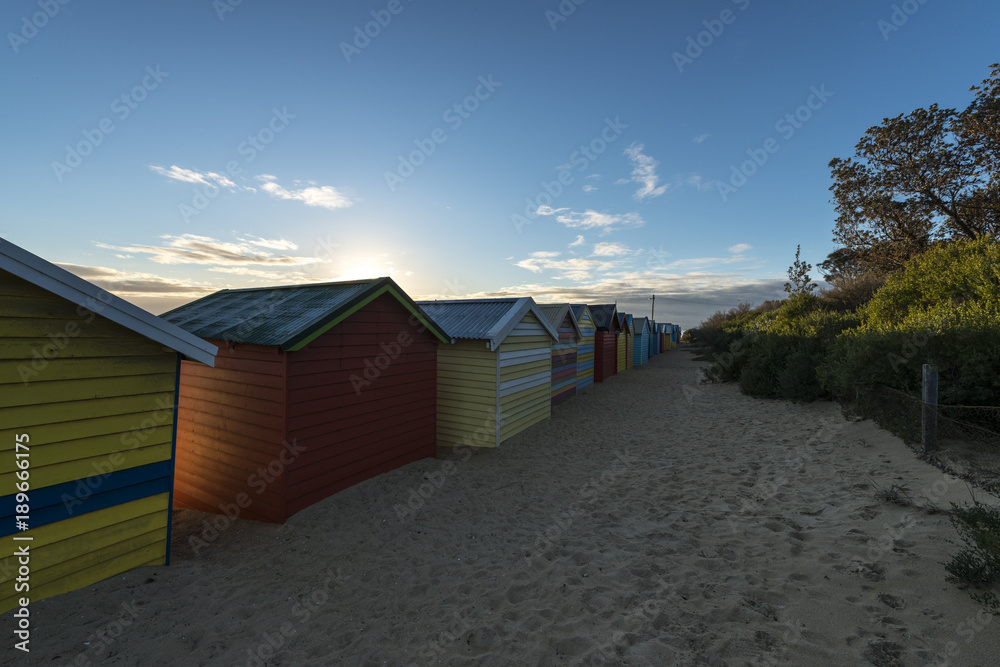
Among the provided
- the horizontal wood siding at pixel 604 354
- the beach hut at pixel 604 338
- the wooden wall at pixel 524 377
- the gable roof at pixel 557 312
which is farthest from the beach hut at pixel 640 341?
the wooden wall at pixel 524 377

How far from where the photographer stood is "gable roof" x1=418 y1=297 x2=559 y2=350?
960 cm

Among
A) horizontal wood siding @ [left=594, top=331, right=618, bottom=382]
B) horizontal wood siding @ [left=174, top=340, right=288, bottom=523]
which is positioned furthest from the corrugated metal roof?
horizontal wood siding @ [left=594, top=331, right=618, bottom=382]

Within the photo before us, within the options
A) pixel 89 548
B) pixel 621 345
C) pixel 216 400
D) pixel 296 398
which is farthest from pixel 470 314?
pixel 621 345

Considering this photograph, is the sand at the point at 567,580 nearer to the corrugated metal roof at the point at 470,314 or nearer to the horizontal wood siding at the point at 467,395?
the horizontal wood siding at the point at 467,395

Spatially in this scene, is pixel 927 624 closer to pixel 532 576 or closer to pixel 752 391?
pixel 532 576

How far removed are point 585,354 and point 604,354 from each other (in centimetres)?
370

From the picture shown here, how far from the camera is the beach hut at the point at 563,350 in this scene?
15.1 m

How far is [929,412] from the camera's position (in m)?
6.56

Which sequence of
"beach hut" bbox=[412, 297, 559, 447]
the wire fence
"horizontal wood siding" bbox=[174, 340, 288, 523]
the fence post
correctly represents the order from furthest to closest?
1. "beach hut" bbox=[412, 297, 559, 447]
2. the fence post
3. "horizontal wood siding" bbox=[174, 340, 288, 523]
4. the wire fence

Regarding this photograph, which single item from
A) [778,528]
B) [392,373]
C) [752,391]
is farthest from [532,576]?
[752,391]

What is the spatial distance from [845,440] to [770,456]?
169 cm

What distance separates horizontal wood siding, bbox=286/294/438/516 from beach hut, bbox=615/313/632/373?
17.7m

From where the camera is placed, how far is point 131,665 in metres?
3.19

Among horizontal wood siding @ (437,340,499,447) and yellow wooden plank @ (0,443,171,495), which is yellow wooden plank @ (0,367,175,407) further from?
horizontal wood siding @ (437,340,499,447)
